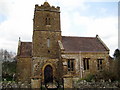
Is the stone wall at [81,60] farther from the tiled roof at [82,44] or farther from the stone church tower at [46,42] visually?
the stone church tower at [46,42]

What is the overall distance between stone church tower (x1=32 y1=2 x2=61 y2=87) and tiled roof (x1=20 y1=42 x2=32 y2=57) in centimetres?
322

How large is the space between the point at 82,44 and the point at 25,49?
10.4m

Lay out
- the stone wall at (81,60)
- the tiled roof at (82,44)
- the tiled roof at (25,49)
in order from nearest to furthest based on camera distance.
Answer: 1. the stone wall at (81,60)
2. the tiled roof at (82,44)
3. the tiled roof at (25,49)

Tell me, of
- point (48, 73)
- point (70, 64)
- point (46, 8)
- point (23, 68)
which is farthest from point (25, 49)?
point (70, 64)

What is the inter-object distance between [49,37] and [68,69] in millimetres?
6151

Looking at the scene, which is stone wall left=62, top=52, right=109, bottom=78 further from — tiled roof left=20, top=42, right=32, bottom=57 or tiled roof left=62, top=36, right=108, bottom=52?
tiled roof left=20, top=42, right=32, bottom=57

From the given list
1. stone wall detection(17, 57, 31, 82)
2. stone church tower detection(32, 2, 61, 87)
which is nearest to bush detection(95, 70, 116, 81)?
stone church tower detection(32, 2, 61, 87)

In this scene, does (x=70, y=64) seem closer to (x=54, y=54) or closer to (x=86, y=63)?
(x=86, y=63)

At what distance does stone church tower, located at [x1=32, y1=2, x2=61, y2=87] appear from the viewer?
29.3 metres

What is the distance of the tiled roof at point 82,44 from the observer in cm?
3044

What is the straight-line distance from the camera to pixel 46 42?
3034 centimetres

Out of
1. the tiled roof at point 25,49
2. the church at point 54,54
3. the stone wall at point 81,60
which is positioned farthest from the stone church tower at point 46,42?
the tiled roof at point 25,49

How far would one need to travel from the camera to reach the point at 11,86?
19594 mm

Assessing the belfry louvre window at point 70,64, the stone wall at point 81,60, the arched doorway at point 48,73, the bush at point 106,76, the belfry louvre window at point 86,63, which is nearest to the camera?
the bush at point 106,76
